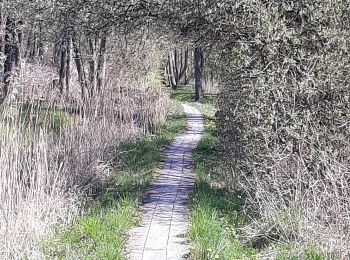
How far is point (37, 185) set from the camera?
663 centimetres

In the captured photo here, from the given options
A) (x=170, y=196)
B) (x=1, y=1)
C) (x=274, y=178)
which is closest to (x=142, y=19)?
(x=170, y=196)

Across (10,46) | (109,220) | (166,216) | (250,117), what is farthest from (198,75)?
(109,220)

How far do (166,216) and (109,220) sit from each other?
2.91 ft

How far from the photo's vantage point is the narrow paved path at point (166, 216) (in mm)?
5801

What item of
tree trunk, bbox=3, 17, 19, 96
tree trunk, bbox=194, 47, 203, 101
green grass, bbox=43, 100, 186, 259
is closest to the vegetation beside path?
green grass, bbox=43, 100, 186, 259

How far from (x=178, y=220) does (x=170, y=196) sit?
148 cm

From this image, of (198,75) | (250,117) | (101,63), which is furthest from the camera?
(198,75)

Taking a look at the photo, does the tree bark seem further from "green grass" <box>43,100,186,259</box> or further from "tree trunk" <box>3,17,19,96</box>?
"green grass" <box>43,100,186,259</box>

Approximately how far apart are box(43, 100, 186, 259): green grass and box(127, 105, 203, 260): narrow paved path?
15cm

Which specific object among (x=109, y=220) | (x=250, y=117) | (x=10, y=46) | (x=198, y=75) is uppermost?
(x=10, y=46)

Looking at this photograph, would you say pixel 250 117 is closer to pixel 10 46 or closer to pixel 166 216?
pixel 166 216

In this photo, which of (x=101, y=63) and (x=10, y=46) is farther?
(x=10, y=46)

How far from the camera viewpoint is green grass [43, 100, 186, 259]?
5.71 metres

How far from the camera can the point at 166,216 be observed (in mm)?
7270
